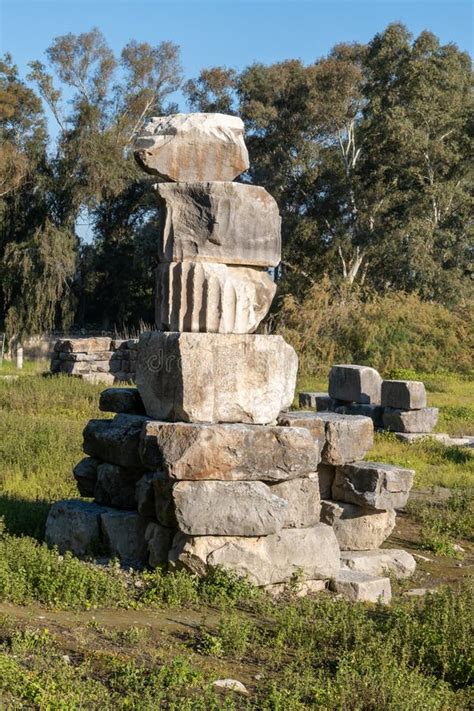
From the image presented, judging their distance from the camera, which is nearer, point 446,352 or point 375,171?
point 446,352

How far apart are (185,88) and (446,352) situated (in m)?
24.4

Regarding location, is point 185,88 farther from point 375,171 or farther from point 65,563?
point 65,563

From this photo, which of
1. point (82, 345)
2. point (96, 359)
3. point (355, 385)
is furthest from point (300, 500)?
point (96, 359)

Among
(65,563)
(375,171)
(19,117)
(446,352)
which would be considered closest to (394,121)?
(375,171)

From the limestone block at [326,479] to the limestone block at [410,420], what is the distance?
6665mm

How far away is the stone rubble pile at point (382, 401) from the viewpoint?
14438 mm

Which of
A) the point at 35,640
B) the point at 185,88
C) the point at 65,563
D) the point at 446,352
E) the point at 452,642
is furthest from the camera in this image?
the point at 185,88

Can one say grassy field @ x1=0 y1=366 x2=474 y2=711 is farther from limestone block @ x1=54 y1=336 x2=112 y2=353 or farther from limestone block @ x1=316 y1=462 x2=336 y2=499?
limestone block @ x1=54 y1=336 x2=112 y2=353

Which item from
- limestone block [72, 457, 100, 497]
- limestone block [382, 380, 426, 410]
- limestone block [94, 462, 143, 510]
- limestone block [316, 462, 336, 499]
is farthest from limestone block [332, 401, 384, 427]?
limestone block [94, 462, 143, 510]

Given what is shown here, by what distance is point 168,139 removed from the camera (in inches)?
267

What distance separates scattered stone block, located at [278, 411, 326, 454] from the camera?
6.92 m

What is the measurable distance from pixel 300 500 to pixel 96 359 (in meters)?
14.5

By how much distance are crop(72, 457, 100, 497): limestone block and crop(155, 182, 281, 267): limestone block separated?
5.96ft

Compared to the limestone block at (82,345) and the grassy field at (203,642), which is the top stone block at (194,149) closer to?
the grassy field at (203,642)
